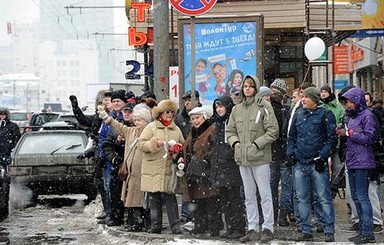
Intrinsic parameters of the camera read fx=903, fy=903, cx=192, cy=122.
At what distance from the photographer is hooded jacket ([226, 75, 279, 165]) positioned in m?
10.3

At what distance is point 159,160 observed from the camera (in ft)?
36.9

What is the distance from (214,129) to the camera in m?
10.9

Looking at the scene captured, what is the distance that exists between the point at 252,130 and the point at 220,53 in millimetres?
4746

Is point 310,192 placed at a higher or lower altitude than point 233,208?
higher

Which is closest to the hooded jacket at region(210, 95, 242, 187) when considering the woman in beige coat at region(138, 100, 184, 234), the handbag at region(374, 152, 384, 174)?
the woman in beige coat at region(138, 100, 184, 234)

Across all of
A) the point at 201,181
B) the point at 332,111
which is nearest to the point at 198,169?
the point at 201,181

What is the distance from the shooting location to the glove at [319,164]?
33.6ft

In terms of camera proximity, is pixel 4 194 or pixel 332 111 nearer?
pixel 332 111

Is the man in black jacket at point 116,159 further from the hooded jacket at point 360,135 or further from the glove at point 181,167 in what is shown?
the hooded jacket at point 360,135

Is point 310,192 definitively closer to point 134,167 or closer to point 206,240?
point 206,240

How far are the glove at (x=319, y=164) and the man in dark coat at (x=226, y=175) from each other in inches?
37.7

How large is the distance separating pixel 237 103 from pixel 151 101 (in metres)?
2.24

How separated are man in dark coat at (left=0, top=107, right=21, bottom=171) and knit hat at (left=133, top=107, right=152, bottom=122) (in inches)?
225

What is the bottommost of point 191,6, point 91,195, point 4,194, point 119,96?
point 91,195
